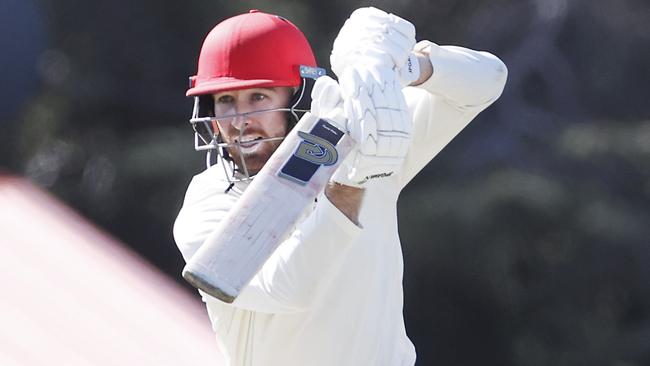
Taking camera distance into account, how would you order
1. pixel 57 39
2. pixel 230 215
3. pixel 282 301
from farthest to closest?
pixel 57 39
pixel 282 301
pixel 230 215

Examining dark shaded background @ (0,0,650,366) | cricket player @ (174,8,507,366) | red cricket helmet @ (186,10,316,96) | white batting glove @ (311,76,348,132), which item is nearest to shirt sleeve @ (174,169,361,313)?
cricket player @ (174,8,507,366)

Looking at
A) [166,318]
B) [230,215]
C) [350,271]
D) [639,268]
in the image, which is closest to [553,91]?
[639,268]

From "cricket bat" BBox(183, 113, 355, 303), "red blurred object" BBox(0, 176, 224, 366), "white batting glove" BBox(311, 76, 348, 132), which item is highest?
"white batting glove" BBox(311, 76, 348, 132)

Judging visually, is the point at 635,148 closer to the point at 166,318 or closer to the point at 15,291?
the point at 166,318

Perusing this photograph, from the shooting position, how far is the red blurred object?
171 inches

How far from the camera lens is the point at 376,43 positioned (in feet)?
6.33

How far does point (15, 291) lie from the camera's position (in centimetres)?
462

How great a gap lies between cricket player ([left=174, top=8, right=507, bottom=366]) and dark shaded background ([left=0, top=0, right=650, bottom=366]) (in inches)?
72.8

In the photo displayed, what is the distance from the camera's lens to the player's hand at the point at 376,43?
1912mm

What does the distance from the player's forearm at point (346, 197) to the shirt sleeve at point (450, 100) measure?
409 millimetres

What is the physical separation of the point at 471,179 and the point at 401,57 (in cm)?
220

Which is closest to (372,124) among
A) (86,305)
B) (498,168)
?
(498,168)

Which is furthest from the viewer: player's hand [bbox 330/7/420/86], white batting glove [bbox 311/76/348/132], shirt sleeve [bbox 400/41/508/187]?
shirt sleeve [bbox 400/41/508/187]

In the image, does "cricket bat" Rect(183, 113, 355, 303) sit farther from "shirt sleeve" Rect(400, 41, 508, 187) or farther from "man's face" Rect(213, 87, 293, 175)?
"shirt sleeve" Rect(400, 41, 508, 187)
